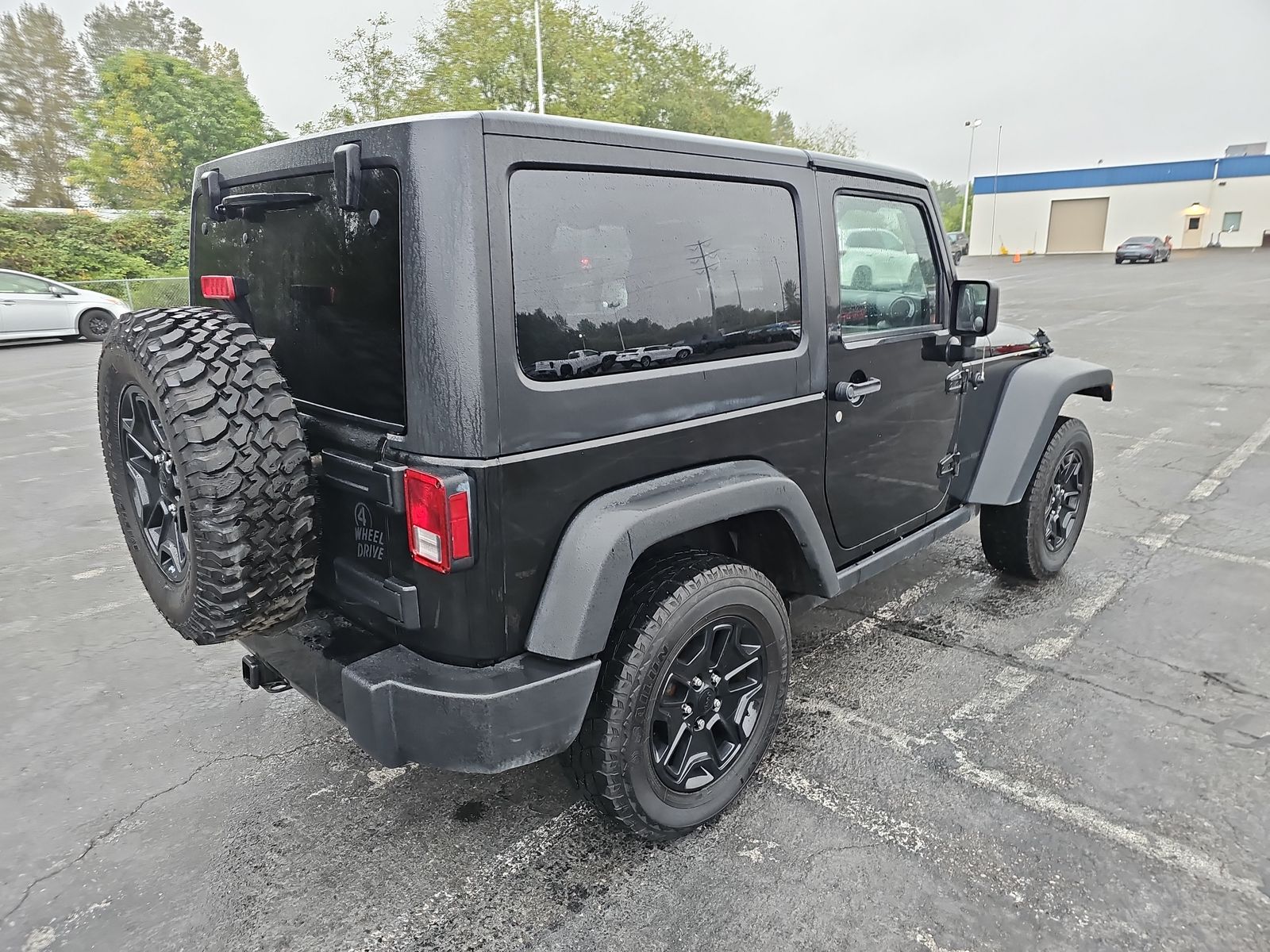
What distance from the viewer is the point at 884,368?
10.2 ft

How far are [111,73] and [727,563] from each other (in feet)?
150

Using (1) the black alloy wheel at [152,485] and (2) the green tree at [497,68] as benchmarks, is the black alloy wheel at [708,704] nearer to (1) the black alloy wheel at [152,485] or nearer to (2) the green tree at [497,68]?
(1) the black alloy wheel at [152,485]

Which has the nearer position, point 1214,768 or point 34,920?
point 34,920

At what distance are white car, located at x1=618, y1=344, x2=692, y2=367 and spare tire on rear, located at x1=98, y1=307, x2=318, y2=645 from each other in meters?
0.87

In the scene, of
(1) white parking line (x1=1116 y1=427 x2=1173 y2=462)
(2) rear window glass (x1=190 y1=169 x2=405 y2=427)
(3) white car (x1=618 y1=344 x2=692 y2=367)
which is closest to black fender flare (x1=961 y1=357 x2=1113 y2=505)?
(3) white car (x1=618 y1=344 x2=692 y2=367)

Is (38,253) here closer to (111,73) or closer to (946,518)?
(111,73)

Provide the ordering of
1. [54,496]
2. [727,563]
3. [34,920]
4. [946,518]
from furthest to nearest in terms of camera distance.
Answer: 1. [54,496]
2. [946,518]
3. [727,563]
4. [34,920]

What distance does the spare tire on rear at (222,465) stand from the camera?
1983 mm

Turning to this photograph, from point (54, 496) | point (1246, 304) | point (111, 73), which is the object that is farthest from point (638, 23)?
point (54, 496)

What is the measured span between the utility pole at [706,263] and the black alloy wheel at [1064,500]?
2.61m

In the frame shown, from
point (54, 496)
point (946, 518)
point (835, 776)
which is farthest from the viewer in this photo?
point (54, 496)

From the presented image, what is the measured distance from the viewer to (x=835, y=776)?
278cm

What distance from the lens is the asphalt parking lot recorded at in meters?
2.19

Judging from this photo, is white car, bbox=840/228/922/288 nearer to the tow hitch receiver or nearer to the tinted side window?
the tinted side window
